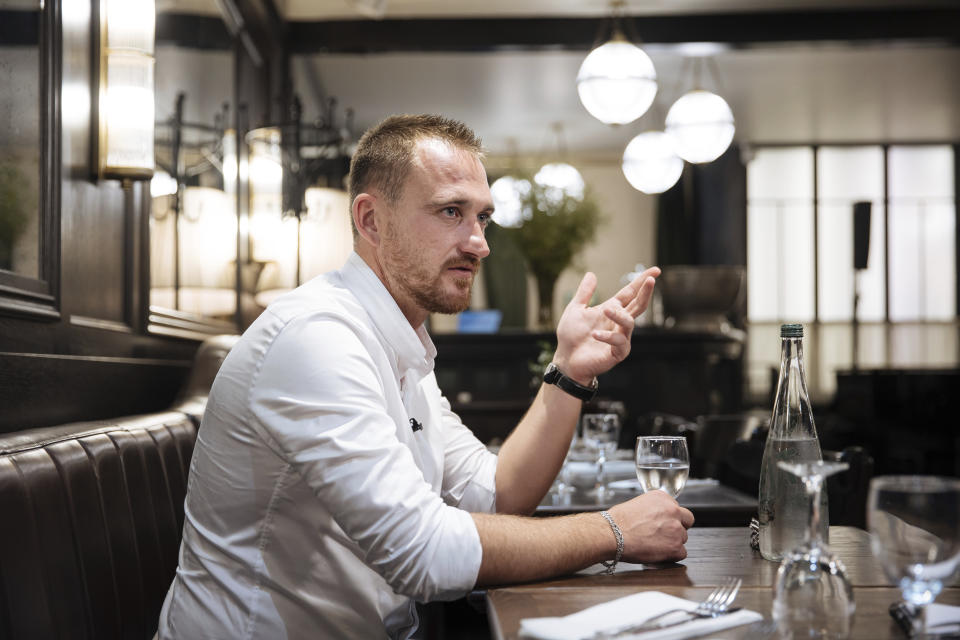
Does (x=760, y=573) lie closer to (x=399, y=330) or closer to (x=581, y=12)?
(x=399, y=330)

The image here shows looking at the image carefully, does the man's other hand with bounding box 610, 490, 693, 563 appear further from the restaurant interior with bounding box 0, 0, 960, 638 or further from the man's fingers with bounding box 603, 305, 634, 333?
the restaurant interior with bounding box 0, 0, 960, 638

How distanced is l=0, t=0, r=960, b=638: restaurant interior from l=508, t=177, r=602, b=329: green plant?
0.06 ft

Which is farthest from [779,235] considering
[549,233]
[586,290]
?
[586,290]

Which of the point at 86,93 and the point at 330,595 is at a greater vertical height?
the point at 86,93

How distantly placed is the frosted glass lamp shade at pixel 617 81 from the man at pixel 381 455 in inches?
108

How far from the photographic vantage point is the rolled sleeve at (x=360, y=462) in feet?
3.73

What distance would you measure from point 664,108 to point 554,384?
7573 millimetres

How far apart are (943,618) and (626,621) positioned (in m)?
0.32

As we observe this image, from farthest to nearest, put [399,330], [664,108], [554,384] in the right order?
[664,108] → [554,384] → [399,330]

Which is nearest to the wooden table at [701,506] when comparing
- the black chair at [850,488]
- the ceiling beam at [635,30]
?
the black chair at [850,488]

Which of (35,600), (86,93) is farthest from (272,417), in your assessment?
(86,93)

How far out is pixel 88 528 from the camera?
1.50m

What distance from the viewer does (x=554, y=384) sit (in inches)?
63.4

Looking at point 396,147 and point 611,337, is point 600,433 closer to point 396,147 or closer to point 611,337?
point 611,337
